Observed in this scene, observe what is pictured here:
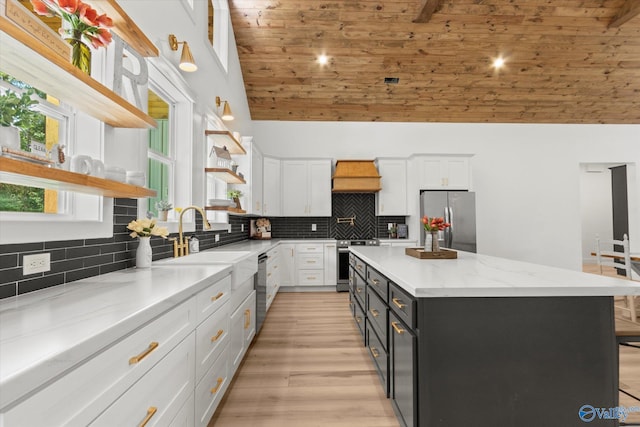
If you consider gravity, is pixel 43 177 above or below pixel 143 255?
above

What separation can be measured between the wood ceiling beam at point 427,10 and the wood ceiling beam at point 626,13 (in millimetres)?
2631

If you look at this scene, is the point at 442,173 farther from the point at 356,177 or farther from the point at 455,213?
the point at 356,177

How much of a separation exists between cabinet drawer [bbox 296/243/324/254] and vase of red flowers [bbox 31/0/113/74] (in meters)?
4.39

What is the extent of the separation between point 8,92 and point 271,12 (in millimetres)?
4096

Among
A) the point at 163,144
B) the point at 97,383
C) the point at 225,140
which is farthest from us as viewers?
the point at 225,140

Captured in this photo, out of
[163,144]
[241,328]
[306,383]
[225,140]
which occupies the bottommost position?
[306,383]

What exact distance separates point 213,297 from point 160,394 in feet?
2.10

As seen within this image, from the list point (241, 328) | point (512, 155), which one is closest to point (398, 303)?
point (241, 328)

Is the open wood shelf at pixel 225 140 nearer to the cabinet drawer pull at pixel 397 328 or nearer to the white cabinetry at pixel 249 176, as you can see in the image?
the white cabinetry at pixel 249 176

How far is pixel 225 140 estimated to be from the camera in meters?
3.69

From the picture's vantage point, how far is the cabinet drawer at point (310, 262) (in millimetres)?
5531

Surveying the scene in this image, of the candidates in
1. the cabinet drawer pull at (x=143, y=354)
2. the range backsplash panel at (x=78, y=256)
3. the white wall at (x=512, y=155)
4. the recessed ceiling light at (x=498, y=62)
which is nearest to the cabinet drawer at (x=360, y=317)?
the range backsplash panel at (x=78, y=256)

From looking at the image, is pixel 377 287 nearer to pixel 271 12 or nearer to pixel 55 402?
pixel 55 402

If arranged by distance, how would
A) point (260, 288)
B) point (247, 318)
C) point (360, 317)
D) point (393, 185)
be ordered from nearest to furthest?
point (247, 318), point (360, 317), point (260, 288), point (393, 185)
